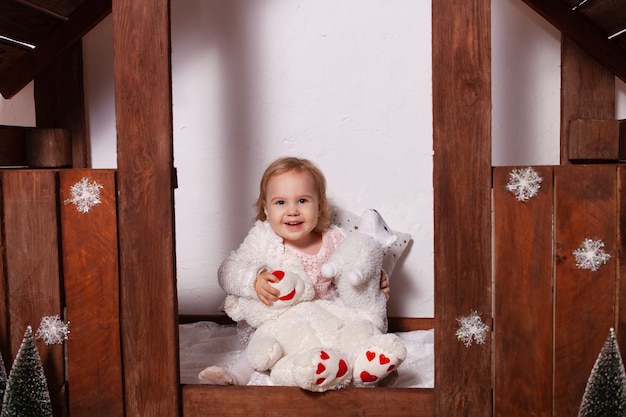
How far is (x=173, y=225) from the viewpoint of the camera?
1.31 metres

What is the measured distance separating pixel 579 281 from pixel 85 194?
102 cm

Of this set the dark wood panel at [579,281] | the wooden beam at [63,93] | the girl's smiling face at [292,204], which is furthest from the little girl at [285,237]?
the wooden beam at [63,93]

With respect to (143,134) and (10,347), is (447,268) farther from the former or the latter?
(10,347)

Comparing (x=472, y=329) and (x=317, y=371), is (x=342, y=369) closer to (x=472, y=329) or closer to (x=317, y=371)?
(x=317, y=371)

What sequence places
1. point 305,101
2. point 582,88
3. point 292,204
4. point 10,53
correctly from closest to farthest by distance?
point 292,204 < point 10,53 < point 582,88 < point 305,101

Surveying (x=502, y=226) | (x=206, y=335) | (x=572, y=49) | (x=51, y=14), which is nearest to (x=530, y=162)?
(x=572, y=49)

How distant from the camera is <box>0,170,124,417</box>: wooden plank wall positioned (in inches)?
51.4

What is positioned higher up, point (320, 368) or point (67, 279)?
point (67, 279)

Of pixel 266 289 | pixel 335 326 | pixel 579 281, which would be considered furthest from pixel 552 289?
pixel 266 289

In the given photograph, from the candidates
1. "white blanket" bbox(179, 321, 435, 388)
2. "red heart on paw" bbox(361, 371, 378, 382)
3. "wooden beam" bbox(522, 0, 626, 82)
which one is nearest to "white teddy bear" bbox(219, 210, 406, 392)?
"red heart on paw" bbox(361, 371, 378, 382)

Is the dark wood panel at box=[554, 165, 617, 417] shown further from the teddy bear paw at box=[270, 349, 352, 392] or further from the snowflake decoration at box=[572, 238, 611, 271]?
the teddy bear paw at box=[270, 349, 352, 392]

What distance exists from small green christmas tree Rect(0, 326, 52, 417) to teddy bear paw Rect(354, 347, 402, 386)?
2.16 feet

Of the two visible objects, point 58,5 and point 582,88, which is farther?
point 582,88

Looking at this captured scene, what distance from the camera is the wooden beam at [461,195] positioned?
3.98 feet
